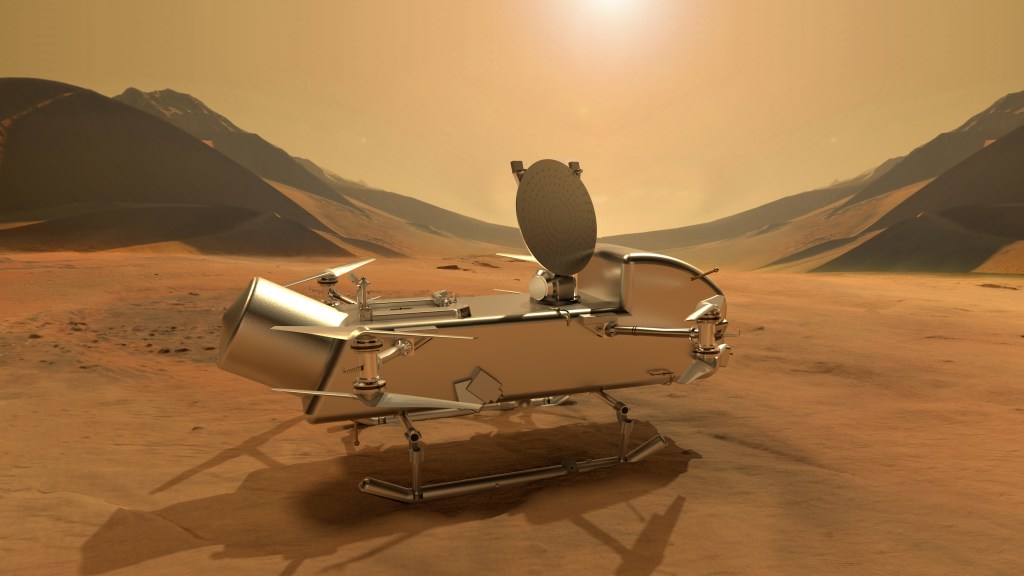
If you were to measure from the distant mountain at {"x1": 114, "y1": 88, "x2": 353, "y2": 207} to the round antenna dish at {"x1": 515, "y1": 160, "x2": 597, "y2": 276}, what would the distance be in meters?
39.5

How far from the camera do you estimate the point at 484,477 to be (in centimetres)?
436

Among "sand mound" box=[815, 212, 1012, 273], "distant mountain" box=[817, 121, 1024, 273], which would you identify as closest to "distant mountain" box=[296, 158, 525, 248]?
"sand mound" box=[815, 212, 1012, 273]

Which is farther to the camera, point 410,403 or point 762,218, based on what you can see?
point 762,218

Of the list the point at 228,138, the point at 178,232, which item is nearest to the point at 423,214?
the point at 228,138

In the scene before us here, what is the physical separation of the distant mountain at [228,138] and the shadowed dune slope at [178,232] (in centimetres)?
1208

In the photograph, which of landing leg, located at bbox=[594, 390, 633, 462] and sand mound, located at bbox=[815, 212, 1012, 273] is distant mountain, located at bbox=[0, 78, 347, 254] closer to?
sand mound, located at bbox=[815, 212, 1012, 273]

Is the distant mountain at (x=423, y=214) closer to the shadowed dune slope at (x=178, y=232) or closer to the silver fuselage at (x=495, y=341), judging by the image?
the shadowed dune slope at (x=178, y=232)

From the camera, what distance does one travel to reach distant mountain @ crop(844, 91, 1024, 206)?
36781 millimetres

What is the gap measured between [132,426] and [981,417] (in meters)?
7.17

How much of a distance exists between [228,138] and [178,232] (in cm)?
1956

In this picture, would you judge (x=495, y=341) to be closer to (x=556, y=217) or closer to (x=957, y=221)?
(x=556, y=217)

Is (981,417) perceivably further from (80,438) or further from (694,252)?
(694,252)

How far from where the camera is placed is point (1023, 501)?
4117 mm

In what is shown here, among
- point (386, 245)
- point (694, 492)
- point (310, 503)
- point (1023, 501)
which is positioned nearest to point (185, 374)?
point (310, 503)
